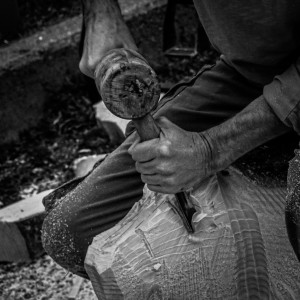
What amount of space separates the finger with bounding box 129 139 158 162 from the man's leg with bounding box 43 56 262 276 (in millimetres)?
361

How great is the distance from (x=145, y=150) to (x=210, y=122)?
16.6 inches

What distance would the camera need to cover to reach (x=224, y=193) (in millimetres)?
1797


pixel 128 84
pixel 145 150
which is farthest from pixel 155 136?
pixel 128 84

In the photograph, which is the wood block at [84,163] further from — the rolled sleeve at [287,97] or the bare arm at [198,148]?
the rolled sleeve at [287,97]

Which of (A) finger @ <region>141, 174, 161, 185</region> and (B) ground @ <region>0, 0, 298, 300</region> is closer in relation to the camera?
(A) finger @ <region>141, 174, 161, 185</region>

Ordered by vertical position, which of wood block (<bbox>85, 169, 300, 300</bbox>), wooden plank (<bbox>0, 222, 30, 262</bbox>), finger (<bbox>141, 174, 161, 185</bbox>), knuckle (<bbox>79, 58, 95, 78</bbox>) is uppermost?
knuckle (<bbox>79, 58, 95, 78</bbox>)

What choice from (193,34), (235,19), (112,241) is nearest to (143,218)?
(112,241)

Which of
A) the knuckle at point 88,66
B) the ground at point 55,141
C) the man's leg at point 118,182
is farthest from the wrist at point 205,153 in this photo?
the ground at point 55,141

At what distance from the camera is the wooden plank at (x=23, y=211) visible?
293 cm

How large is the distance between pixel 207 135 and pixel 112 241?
41 cm

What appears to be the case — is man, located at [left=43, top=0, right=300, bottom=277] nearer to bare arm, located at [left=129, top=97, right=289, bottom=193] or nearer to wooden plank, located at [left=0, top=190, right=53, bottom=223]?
bare arm, located at [left=129, top=97, right=289, bottom=193]

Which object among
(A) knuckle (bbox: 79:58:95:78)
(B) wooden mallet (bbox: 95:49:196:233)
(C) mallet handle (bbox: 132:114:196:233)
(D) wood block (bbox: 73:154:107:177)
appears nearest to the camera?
(B) wooden mallet (bbox: 95:49:196:233)

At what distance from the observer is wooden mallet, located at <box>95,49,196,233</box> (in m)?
1.53

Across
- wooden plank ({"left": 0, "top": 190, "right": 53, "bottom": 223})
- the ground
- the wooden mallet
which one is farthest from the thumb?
wooden plank ({"left": 0, "top": 190, "right": 53, "bottom": 223})
